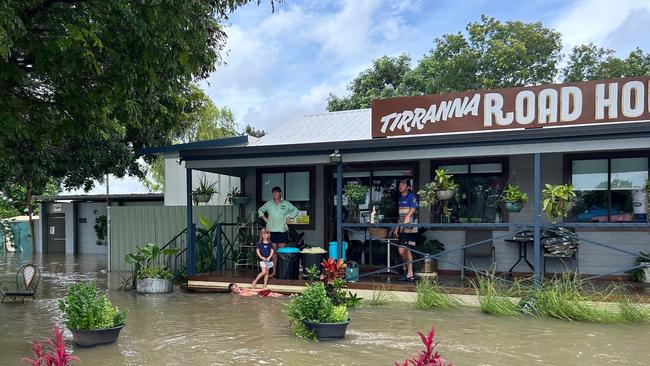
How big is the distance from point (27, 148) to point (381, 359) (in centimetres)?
1151

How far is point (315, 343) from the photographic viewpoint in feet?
21.3

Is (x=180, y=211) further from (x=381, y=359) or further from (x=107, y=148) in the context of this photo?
(x=381, y=359)

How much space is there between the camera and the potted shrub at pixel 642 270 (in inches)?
375

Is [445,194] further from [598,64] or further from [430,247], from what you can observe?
[598,64]

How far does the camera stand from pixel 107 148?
1614 cm

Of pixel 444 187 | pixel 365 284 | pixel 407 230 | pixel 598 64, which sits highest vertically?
pixel 598 64

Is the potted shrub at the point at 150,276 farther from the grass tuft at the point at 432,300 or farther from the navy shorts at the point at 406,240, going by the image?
the grass tuft at the point at 432,300

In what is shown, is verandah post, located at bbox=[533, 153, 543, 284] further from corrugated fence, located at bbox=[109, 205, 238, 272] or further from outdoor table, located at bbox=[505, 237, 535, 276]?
corrugated fence, located at bbox=[109, 205, 238, 272]

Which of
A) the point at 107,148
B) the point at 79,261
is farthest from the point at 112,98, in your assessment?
the point at 79,261

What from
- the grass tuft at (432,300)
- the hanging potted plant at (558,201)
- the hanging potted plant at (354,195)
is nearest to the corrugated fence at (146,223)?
the hanging potted plant at (354,195)

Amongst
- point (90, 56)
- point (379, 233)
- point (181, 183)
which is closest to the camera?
point (90, 56)

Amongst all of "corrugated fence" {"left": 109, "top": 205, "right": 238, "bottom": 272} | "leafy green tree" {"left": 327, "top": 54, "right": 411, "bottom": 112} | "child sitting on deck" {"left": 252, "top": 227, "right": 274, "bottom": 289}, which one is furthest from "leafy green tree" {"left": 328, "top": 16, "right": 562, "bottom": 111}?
"child sitting on deck" {"left": 252, "top": 227, "right": 274, "bottom": 289}

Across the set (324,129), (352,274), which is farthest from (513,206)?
(324,129)

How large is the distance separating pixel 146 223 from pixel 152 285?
377 centimetres
